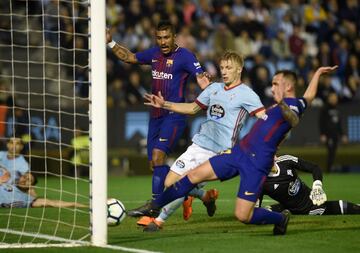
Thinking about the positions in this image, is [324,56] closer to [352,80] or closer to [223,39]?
[352,80]

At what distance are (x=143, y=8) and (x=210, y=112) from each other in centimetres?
1364

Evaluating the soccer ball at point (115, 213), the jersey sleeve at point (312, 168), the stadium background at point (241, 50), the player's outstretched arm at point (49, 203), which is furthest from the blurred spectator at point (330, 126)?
the soccer ball at point (115, 213)

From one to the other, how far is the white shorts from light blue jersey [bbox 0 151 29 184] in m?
3.74

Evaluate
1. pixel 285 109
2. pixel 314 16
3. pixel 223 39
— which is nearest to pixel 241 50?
pixel 223 39

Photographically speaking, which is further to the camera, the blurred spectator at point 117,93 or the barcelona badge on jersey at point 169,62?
the blurred spectator at point 117,93

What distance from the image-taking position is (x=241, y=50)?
24.5 meters

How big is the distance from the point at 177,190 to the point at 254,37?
14.8m

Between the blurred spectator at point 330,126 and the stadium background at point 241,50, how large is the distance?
1.24ft

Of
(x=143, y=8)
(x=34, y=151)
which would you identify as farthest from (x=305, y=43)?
(x=34, y=151)

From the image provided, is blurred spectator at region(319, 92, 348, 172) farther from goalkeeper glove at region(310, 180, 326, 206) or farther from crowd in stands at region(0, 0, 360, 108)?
goalkeeper glove at region(310, 180, 326, 206)

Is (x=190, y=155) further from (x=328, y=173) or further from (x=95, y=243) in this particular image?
(x=328, y=173)

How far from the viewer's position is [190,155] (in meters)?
11.5

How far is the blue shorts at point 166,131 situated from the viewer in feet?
41.1

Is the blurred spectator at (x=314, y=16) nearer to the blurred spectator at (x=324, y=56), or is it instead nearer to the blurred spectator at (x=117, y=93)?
the blurred spectator at (x=324, y=56)
